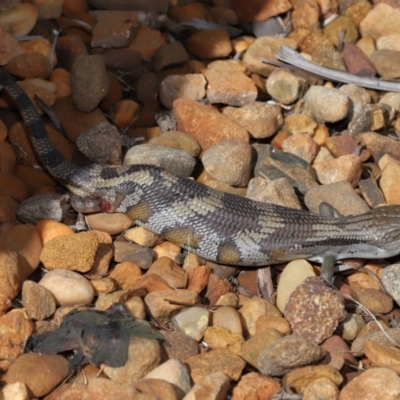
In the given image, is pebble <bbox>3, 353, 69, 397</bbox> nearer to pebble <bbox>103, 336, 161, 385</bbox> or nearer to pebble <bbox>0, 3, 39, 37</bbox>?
pebble <bbox>103, 336, 161, 385</bbox>

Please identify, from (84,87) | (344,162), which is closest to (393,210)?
(344,162)

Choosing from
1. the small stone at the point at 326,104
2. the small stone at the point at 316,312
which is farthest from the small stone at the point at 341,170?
the small stone at the point at 316,312

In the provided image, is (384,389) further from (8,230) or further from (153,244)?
(8,230)

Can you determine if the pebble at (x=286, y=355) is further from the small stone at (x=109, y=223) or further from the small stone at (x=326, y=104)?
the small stone at (x=326, y=104)

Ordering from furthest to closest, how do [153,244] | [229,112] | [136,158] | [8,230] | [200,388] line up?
[229,112] < [136,158] < [153,244] < [8,230] < [200,388]

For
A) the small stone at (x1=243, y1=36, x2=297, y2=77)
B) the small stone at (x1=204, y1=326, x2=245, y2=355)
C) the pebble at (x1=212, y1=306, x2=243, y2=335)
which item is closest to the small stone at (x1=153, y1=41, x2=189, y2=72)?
the small stone at (x1=243, y1=36, x2=297, y2=77)

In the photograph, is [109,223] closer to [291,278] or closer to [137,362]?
[291,278]
